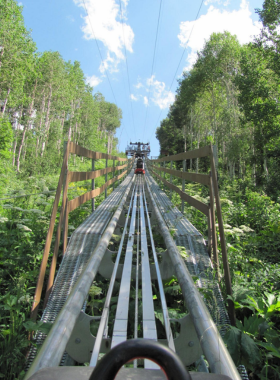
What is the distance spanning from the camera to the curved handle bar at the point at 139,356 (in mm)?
536

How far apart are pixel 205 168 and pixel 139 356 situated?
28608mm

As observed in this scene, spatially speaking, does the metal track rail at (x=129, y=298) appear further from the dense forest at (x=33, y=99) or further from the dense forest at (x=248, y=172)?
the dense forest at (x=33, y=99)

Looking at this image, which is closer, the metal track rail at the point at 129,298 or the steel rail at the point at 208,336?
the steel rail at the point at 208,336

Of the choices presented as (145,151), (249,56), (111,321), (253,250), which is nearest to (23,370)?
(111,321)

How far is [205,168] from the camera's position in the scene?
28.1m

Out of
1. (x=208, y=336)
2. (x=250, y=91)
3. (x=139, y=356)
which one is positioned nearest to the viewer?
(x=139, y=356)

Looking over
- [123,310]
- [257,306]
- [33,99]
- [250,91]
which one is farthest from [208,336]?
[33,99]

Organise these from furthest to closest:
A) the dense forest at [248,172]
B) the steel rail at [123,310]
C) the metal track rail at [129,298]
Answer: the dense forest at [248,172] < the steel rail at [123,310] < the metal track rail at [129,298]

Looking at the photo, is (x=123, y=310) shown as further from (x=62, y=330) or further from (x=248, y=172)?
(x=248, y=172)

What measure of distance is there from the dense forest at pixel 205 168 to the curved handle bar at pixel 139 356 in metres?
1.44

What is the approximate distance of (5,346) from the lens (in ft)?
5.87

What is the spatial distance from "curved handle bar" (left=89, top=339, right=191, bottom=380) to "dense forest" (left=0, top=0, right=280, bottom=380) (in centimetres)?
144

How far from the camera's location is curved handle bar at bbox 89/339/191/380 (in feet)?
1.76

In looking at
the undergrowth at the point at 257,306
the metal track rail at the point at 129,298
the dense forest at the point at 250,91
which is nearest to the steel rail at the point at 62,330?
the metal track rail at the point at 129,298
